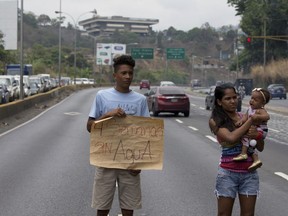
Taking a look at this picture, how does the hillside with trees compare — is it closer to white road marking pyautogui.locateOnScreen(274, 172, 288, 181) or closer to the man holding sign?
white road marking pyautogui.locateOnScreen(274, 172, 288, 181)

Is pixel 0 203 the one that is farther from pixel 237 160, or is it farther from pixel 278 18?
pixel 278 18

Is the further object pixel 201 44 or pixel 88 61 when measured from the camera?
pixel 201 44

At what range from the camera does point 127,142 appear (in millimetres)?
5379

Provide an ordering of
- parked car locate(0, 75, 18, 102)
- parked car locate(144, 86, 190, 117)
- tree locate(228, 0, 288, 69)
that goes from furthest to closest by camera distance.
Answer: tree locate(228, 0, 288, 69)
parked car locate(0, 75, 18, 102)
parked car locate(144, 86, 190, 117)

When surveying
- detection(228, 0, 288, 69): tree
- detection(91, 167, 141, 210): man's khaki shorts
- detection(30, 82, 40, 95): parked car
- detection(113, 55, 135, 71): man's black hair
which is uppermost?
detection(228, 0, 288, 69): tree

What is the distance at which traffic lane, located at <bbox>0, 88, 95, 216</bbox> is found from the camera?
7.97 meters

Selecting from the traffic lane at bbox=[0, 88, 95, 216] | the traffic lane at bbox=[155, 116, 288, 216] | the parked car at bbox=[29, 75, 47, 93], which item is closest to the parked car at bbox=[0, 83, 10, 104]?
the traffic lane at bbox=[0, 88, 95, 216]

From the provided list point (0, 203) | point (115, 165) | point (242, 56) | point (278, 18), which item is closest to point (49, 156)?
point (0, 203)

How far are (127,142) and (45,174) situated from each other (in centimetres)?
580

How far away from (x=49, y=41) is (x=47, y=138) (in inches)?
5857

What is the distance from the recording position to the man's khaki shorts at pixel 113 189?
5.27 m

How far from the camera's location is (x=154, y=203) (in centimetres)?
820

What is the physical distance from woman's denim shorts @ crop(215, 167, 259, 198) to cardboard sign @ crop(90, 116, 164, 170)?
26.6 inches

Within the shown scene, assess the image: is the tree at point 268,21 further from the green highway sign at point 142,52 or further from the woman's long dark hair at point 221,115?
the woman's long dark hair at point 221,115
